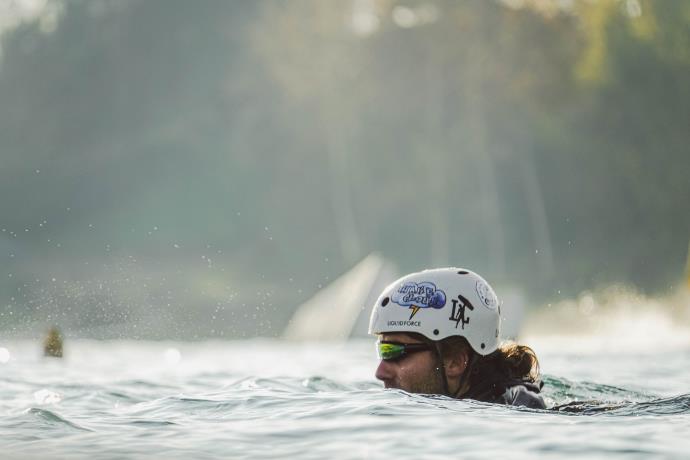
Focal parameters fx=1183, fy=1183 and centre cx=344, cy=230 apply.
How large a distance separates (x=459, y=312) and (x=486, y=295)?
0.36 meters

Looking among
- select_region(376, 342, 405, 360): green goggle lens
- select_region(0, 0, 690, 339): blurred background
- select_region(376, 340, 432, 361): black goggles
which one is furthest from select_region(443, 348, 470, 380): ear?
select_region(0, 0, 690, 339): blurred background

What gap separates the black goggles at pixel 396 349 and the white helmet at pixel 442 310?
0.09 m

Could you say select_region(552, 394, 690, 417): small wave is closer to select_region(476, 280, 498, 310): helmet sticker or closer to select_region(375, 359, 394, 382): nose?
select_region(476, 280, 498, 310): helmet sticker

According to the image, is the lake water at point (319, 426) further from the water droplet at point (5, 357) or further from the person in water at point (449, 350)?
the water droplet at point (5, 357)

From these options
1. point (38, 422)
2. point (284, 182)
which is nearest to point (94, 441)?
point (38, 422)

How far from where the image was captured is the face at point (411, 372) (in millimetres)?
8398

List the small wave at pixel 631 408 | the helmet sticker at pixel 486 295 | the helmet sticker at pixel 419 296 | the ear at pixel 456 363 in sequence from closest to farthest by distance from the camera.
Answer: the small wave at pixel 631 408 < the ear at pixel 456 363 < the helmet sticker at pixel 419 296 < the helmet sticker at pixel 486 295

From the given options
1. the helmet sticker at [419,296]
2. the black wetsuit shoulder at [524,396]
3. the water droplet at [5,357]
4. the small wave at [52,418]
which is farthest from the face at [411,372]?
the water droplet at [5,357]

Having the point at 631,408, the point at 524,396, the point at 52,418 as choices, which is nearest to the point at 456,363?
the point at 524,396

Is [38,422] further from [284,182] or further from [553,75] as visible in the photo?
[284,182]

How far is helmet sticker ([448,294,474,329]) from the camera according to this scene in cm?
865

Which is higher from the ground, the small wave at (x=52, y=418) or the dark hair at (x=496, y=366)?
the dark hair at (x=496, y=366)

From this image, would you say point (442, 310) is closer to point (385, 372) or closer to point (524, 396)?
point (385, 372)

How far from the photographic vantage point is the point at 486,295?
352 inches
